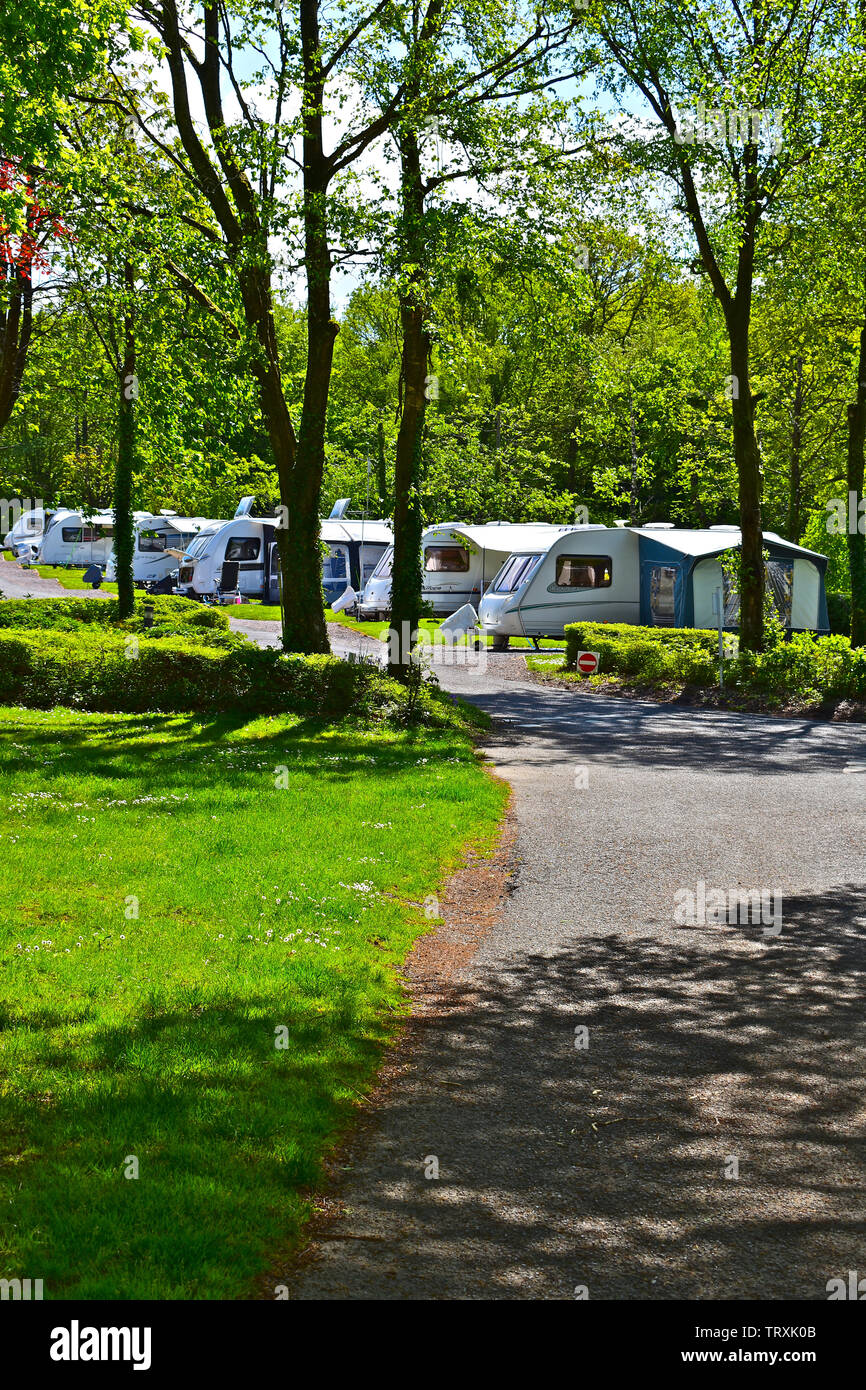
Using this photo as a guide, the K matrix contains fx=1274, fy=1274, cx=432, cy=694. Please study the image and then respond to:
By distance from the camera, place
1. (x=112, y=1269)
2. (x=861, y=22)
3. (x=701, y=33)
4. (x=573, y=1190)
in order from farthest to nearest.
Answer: (x=701, y=33), (x=861, y=22), (x=573, y=1190), (x=112, y=1269)

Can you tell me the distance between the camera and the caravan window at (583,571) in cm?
3288

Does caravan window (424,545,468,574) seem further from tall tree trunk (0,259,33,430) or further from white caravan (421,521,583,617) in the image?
tall tree trunk (0,259,33,430)

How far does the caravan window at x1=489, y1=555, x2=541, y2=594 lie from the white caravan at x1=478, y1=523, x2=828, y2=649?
0.09 ft

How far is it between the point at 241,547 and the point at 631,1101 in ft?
125

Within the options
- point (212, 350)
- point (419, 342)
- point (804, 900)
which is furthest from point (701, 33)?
point (804, 900)

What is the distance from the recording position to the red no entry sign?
25.8 metres

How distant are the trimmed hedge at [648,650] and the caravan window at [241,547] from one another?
55.8 ft

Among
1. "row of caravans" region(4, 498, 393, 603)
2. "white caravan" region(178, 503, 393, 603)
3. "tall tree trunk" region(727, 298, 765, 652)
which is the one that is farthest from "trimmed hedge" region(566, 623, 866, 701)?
"white caravan" region(178, 503, 393, 603)

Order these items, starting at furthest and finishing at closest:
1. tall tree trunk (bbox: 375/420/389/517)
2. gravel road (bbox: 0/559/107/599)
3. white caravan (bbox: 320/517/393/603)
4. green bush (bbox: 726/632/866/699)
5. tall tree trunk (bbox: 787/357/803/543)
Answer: tall tree trunk (bbox: 375/420/389/517) < white caravan (bbox: 320/517/393/603) < gravel road (bbox: 0/559/107/599) < tall tree trunk (bbox: 787/357/803/543) < green bush (bbox: 726/632/866/699)

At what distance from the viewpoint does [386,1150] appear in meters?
4.91

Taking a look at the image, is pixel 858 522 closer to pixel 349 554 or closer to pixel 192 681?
pixel 192 681

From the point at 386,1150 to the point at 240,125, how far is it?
48.6 feet

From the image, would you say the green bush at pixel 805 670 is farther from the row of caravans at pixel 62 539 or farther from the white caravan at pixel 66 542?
the white caravan at pixel 66 542
